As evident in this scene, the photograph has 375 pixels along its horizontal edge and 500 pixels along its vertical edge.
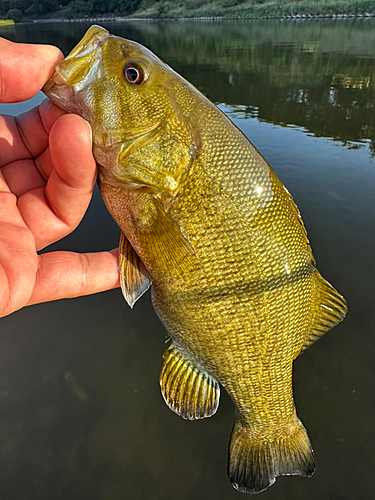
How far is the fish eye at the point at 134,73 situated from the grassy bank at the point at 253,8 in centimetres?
7401

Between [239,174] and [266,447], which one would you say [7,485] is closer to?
[266,447]

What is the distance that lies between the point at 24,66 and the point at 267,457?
3.35 metres

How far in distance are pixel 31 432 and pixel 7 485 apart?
0.47 m

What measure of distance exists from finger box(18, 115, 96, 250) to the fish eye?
48 centimetres

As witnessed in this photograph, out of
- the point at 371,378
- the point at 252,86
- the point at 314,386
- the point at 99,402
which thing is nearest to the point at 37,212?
the point at 99,402

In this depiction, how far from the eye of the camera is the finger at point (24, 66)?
193 centimetres

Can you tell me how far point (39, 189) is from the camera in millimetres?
2504

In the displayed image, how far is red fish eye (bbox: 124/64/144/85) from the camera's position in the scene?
2.01m

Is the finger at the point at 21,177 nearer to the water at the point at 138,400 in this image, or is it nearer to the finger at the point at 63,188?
the finger at the point at 63,188

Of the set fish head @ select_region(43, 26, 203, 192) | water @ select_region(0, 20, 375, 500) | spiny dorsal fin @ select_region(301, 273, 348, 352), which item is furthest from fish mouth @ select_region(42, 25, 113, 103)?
water @ select_region(0, 20, 375, 500)

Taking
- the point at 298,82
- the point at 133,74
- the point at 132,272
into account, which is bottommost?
the point at 132,272

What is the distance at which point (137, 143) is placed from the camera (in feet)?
6.52

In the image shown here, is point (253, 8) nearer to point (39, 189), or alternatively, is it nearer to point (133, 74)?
point (133, 74)

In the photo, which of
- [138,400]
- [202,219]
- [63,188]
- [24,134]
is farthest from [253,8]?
[138,400]
